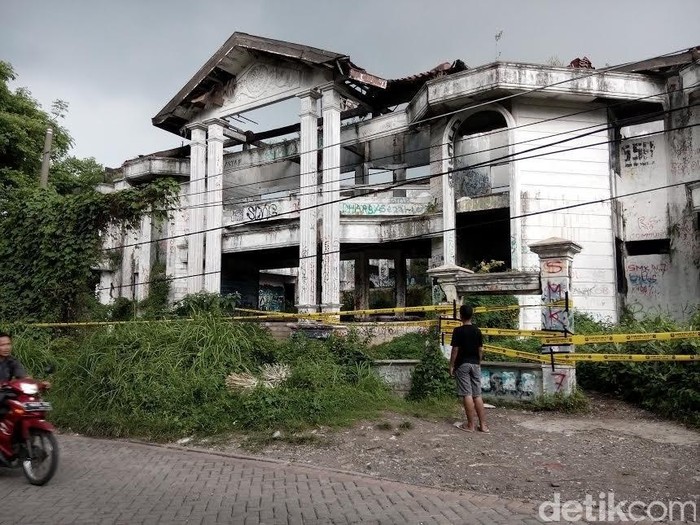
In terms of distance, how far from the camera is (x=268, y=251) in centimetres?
1938

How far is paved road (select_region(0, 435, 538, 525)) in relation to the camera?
4312mm

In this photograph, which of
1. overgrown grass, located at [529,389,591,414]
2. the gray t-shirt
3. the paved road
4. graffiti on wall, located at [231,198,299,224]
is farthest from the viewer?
graffiti on wall, located at [231,198,299,224]

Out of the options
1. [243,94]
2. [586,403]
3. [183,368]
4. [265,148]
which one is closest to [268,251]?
[265,148]

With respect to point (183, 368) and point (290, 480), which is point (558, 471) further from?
point (183, 368)

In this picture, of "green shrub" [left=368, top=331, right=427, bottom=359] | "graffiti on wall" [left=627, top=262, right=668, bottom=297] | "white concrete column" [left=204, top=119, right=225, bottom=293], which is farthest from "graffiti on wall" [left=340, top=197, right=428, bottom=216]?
"graffiti on wall" [left=627, top=262, right=668, bottom=297]

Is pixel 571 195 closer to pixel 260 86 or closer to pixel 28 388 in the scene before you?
pixel 260 86

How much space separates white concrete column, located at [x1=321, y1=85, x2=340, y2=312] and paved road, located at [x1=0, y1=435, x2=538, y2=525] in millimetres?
9938

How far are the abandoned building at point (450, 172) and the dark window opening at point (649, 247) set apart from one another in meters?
0.06

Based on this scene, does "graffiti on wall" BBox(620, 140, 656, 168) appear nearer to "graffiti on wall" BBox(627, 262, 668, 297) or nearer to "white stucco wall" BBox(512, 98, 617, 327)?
"white stucco wall" BBox(512, 98, 617, 327)

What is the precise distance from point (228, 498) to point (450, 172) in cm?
1099

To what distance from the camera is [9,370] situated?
5863 millimetres

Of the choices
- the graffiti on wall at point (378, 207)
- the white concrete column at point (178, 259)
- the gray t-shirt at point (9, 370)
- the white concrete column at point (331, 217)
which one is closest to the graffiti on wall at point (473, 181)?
the graffiti on wall at point (378, 207)

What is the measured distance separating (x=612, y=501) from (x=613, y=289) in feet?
36.9

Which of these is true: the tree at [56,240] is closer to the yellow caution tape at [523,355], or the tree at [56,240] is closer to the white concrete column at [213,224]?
the white concrete column at [213,224]
